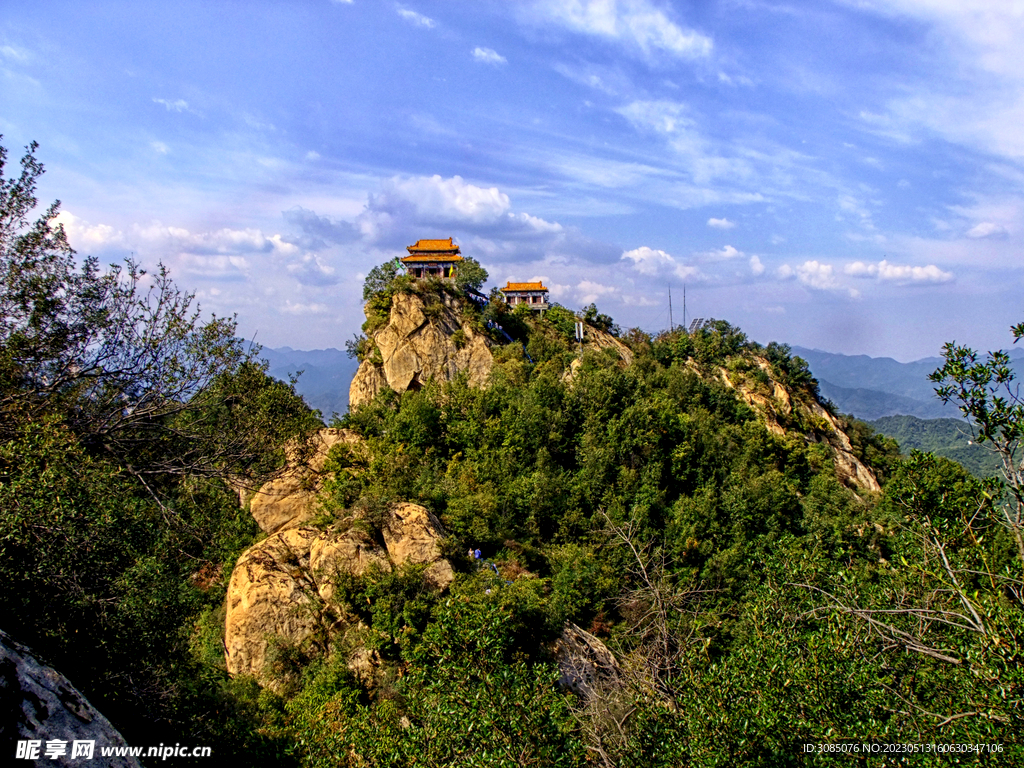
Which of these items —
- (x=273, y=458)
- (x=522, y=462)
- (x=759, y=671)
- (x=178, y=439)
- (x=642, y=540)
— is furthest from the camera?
(x=522, y=462)

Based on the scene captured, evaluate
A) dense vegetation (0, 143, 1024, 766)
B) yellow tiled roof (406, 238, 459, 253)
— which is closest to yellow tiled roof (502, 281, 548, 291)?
yellow tiled roof (406, 238, 459, 253)

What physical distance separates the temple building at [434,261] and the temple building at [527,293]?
705cm

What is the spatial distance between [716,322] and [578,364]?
14.8 m

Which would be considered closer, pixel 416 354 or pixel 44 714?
pixel 44 714

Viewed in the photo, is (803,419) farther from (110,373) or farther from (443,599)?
(110,373)

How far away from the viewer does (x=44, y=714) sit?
4.68m

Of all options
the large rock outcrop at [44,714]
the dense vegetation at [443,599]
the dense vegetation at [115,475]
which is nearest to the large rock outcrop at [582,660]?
the dense vegetation at [443,599]

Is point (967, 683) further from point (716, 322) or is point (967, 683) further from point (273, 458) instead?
point (716, 322)

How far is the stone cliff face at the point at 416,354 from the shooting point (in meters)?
26.9

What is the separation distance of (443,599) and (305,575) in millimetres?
4387

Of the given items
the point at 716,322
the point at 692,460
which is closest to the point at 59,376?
the point at 692,460

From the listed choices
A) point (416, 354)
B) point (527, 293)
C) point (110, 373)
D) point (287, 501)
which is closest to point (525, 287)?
point (527, 293)

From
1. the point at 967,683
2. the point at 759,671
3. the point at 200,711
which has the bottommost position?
the point at 200,711

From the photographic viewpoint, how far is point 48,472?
6.82 metres
